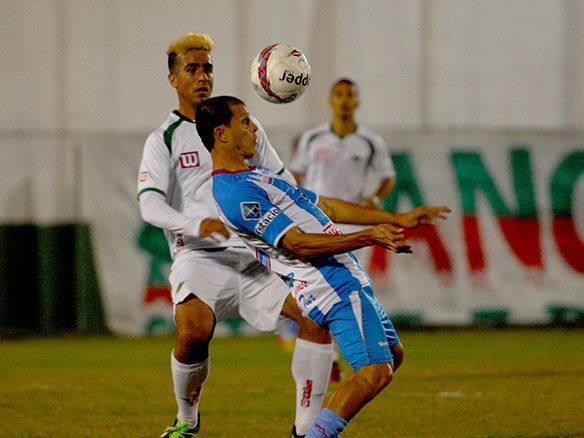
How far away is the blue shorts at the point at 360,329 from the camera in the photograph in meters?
6.00

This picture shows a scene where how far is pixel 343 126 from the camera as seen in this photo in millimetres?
11797

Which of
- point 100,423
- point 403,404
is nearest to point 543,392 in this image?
point 403,404

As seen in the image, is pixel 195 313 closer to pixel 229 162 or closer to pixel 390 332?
pixel 229 162

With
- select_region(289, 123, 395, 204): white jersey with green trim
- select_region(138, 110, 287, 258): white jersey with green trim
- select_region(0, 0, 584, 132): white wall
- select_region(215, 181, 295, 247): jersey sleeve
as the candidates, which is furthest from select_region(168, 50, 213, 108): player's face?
select_region(0, 0, 584, 132): white wall

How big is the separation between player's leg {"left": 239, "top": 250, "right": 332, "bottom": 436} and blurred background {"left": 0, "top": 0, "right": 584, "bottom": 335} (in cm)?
687

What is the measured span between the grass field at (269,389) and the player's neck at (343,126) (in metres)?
2.24

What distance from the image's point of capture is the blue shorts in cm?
600

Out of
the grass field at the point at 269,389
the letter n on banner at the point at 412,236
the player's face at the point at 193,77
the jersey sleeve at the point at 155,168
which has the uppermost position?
the player's face at the point at 193,77

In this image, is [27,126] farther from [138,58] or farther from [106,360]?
[106,360]

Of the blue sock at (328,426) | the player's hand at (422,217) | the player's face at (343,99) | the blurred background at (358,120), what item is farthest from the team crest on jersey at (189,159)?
the blurred background at (358,120)

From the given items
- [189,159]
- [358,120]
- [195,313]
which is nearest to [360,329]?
[195,313]

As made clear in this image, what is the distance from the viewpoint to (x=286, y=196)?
20.5 ft

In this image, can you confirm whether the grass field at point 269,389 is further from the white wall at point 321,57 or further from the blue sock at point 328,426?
the white wall at point 321,57

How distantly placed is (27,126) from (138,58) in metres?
1.67
